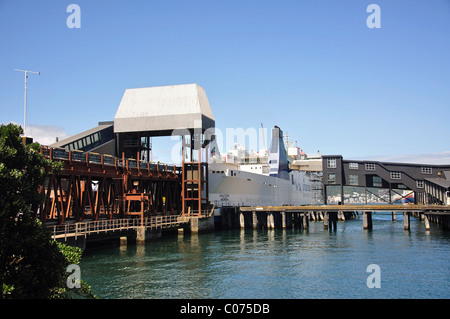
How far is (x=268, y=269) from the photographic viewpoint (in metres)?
32.3

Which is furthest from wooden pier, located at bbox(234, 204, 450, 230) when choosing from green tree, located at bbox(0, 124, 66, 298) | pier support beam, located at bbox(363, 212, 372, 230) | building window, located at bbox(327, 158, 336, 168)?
green tree, located at bbox(0, 124, 66, 298)

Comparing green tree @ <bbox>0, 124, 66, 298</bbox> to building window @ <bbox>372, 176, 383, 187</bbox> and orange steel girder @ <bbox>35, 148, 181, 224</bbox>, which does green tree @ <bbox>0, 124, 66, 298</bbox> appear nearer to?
orange steel girder @ <bbox>35, 148, 181, 224</bbox>

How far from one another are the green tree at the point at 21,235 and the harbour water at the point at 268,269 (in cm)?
969

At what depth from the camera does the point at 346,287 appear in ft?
85.9

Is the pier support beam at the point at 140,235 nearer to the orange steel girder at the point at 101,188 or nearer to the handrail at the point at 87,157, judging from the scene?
the orange steel girder at the point at 101,188

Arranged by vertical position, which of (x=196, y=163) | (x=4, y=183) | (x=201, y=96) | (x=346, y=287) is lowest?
(x=346, y=287)

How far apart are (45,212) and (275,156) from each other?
66861mm

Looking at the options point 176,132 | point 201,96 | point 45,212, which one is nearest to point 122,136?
point 176,132

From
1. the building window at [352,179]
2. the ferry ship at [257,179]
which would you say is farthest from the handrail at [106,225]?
the building window at [352,179]

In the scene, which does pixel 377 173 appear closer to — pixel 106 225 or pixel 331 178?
pixel 331 178

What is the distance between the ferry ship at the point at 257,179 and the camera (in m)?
75.4

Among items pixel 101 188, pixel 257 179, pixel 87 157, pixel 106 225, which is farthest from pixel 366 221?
pixel 87 157

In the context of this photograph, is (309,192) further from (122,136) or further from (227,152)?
(122,136)

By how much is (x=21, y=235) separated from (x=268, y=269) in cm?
2145
